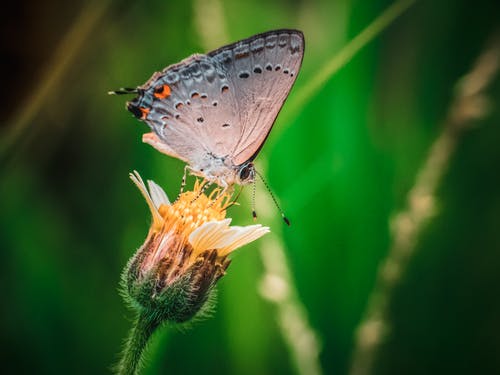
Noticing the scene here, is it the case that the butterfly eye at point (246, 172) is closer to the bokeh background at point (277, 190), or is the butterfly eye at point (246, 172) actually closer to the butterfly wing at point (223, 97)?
the butterfly wing at point (223, 97)

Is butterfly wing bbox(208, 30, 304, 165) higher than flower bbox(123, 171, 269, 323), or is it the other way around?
butterfly wing bbox(208, 30, 304, 165)

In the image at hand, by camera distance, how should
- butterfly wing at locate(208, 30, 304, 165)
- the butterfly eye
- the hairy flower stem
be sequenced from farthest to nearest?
the butterfly eye, butterfly wing at locate(208, 30, 304, 165), the hairy flower stem

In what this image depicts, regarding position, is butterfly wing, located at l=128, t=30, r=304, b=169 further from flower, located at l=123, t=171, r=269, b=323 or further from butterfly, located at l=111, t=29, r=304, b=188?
flower, located at l=123, t=171, r=269, b=323

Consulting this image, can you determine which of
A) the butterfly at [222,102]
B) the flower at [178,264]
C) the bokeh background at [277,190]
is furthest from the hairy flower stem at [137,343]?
the butterfly at [222,102]

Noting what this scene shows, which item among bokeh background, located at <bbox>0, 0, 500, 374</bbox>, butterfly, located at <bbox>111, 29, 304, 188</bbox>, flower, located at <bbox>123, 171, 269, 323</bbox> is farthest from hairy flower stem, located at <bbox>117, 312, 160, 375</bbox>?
butterfly, located at <bbox>111, 29, 304, 188</bbox>

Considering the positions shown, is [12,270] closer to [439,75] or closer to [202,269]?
[202,269]

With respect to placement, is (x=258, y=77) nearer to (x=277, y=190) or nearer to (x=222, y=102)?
(x=222, y=102)

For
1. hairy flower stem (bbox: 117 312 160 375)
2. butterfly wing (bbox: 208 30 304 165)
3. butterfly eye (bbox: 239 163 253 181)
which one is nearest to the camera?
hairy flower stem (bbox: 117 312 160 375)
